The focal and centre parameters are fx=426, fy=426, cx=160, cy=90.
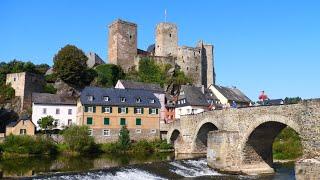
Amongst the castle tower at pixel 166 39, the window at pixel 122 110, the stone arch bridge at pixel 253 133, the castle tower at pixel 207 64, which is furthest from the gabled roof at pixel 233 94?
the stone arch bridge at pixel 253 133

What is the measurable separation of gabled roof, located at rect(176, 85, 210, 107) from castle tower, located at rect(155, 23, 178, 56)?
13377 millimetres

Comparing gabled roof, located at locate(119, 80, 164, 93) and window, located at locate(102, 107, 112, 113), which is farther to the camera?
gabled roof, located at locate(119, 80, 164, 93)

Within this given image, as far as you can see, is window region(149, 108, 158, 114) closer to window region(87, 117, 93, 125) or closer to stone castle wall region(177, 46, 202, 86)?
window region(87, 117, 93, 125)

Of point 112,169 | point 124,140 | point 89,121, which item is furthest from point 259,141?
point 89,121

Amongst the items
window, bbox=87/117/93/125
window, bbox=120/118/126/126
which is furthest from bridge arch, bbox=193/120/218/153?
window, bbox=87/117/93/125

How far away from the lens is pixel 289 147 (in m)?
38.3

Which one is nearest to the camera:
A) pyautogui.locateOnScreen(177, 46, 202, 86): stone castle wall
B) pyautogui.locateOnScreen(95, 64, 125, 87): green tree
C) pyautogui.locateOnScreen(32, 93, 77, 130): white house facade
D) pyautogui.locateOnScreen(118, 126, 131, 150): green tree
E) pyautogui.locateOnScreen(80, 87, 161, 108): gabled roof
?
pyautogui.locateOnScreen(118, 126, 131, 150): green tree

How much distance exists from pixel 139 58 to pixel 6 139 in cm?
3246

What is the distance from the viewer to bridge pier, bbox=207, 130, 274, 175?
95.9ft

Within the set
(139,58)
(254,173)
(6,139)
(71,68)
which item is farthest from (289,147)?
(139,58)

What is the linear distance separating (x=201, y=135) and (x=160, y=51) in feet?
106

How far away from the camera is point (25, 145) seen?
1533 inches

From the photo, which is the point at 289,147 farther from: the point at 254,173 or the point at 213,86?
the point at 213,86

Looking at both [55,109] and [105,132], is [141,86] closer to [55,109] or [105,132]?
[105,132]
